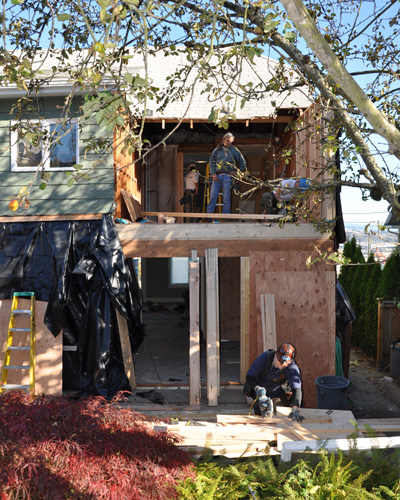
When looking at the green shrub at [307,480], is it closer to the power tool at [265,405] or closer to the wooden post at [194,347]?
the power tool at [265,405]

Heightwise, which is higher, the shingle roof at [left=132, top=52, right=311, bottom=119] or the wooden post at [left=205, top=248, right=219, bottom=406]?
the shingle roof at [left=132, top=52, right=311, bottom=119]

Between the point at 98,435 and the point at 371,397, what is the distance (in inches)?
319

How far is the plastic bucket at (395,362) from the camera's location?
12.4m

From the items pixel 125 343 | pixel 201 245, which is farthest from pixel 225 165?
pixel 125 343

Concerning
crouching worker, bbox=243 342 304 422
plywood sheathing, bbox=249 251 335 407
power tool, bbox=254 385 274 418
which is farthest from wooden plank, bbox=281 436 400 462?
plywood sheathing, bbox=249 251 335 407

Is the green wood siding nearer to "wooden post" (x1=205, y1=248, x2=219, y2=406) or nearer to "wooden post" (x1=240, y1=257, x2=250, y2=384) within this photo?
"wooden post" (x1=205, y1=248, x2=219, y2=406)

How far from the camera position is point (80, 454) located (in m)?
4.39

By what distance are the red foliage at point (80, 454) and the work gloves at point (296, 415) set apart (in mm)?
2322

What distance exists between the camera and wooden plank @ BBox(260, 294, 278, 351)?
32.1ft

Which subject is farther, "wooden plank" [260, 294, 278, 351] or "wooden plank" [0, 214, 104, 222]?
"wooden plank" [0, 214, 104, 222]

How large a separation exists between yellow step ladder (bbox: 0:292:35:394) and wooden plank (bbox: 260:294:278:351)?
14.3 ft

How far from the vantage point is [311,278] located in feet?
33.7

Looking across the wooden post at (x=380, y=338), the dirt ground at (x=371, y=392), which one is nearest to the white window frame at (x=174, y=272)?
the dirt ground at (x=371, y=392)

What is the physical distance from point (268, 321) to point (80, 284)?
3.72 m
